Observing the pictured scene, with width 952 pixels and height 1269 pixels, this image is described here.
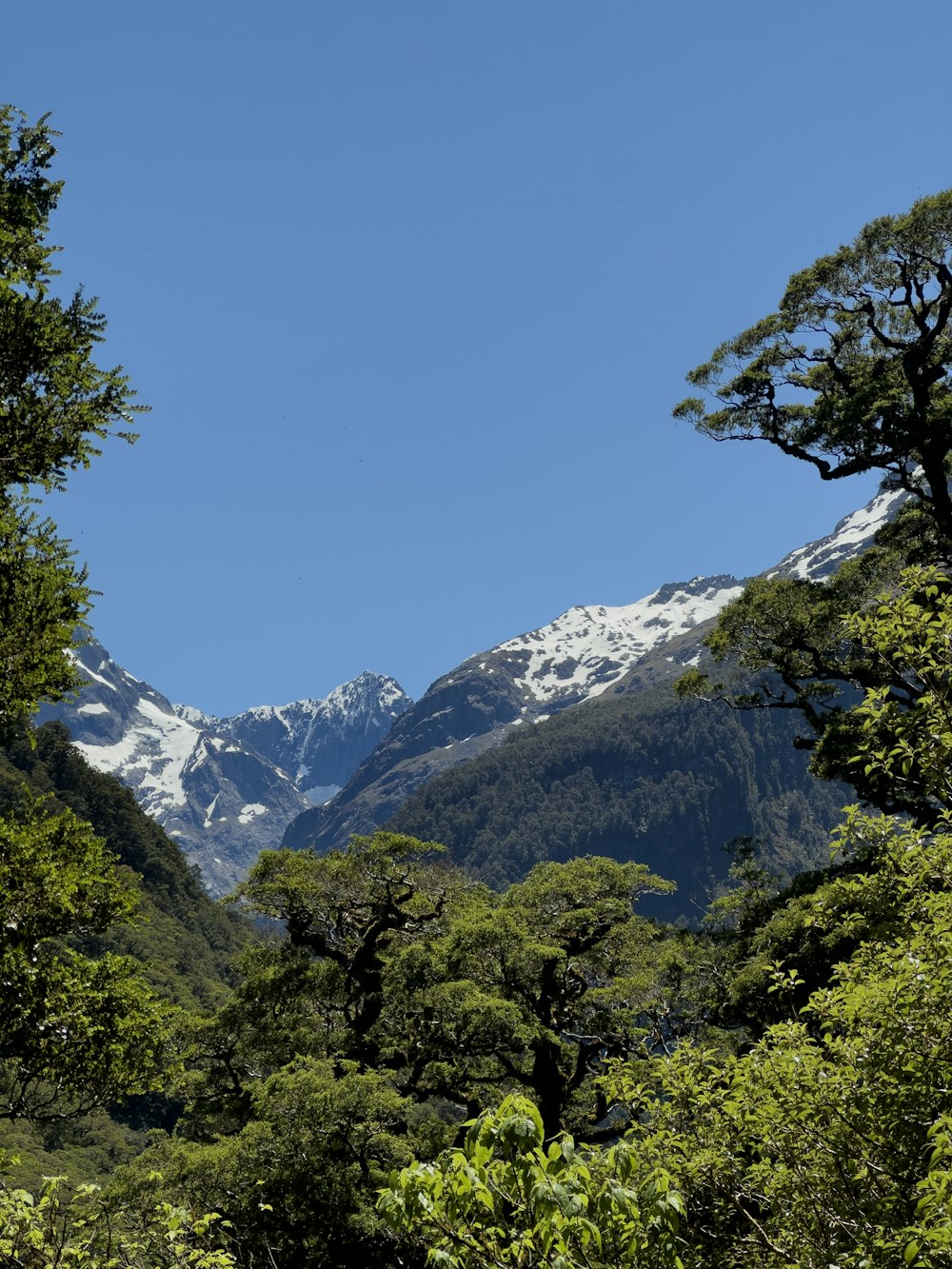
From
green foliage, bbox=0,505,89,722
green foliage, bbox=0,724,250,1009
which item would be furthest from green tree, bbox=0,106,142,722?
green foliage, bbox=0,724,250,1009

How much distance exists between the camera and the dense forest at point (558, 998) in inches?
214

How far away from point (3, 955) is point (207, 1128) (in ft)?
Answer: 58.9

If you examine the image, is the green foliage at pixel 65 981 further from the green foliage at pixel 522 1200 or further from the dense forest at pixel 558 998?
the green foliage at pixel 522 1200

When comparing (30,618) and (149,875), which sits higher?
(30,618)

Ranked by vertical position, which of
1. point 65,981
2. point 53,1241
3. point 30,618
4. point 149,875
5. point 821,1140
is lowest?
point 821,1140

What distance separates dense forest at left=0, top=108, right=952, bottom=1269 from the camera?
545 cm

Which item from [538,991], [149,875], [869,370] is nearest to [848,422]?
[869,370]

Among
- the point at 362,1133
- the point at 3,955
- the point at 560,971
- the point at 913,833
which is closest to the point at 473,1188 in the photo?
the point at 913,833

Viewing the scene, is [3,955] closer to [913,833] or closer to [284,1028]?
[913,833]

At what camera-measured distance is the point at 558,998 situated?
23.7 metres

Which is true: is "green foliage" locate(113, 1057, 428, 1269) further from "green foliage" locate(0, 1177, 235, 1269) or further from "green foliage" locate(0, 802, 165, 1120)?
"green foliage" locate(0, 1177, 235, 1269)

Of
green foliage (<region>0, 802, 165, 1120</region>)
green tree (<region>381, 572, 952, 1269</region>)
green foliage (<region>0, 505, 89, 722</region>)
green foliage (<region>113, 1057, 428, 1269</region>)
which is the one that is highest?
green foliage (<region>0, 505, 89, 722</region>)

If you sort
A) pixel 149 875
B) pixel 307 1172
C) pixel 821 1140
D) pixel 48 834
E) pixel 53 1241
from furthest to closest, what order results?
pixel 149 875 < pixel 307 1172 < pixel 48 834 < pixel 53 1241 < pixel 821 1140

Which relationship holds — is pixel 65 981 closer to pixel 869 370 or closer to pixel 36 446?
pixel 36 446
